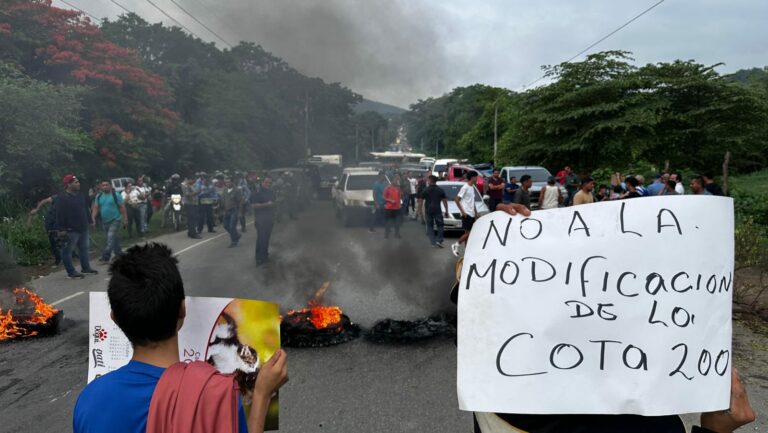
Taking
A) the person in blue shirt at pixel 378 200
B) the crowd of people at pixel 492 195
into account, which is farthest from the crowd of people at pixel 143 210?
the crowd of people at pixel 492 195

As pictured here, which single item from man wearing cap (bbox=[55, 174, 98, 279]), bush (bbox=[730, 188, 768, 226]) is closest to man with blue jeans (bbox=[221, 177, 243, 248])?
man wearing cap (bbox=[55, 174, 98, 279])

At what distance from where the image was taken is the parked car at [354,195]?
17359 mm

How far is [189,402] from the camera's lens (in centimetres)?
132

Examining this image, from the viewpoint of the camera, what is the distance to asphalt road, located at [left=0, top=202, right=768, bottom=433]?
159 inches

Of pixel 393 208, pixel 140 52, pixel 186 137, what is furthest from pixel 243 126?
pixel 393 208

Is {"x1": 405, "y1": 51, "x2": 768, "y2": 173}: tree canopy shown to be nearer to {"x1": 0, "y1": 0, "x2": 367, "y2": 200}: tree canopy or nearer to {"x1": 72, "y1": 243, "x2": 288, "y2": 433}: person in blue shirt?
{"x1": 0, "y1": 0, "x2": 367, "y2": 200}: tree canopy

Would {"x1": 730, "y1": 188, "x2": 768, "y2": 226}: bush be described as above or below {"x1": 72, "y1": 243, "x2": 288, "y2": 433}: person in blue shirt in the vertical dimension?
below

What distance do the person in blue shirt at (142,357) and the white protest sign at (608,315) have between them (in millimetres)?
612

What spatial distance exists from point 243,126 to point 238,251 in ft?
35.0

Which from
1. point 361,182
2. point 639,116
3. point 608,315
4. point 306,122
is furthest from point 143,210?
point 639,116

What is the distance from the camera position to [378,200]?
1535 centimetres

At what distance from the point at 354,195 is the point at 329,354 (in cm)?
1241

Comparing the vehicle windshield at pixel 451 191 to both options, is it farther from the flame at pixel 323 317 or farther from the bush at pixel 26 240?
the flame at pixel 323 317

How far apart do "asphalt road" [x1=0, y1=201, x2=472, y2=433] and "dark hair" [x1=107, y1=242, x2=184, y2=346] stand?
2.56 metres
